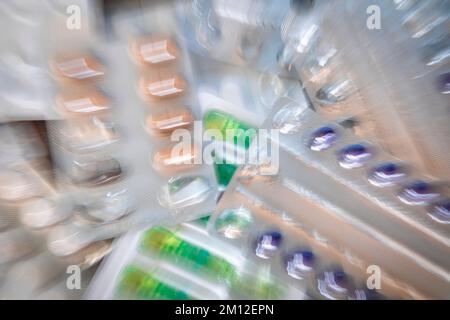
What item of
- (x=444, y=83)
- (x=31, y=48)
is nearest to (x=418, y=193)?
(x=444, y=83)

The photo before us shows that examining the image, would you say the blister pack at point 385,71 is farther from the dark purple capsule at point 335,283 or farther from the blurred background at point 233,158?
the dark purple capsule at point 335,283

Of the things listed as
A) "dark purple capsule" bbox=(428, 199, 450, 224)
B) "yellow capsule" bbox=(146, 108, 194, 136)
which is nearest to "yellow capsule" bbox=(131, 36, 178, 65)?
"yellow capsule" bbox=(146, 108, 194, 136)

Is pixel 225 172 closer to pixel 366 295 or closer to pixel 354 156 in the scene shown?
pixel 354 156

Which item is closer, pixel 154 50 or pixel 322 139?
pixel 154 50

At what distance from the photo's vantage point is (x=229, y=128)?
0.87 m

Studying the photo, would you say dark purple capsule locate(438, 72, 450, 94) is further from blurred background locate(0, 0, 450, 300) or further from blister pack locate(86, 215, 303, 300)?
blister pack locate(86, 215, 303, 300)

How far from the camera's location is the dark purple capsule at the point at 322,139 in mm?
798

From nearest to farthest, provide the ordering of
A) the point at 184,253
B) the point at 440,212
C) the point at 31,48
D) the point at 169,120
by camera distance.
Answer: the point at 31,48 → the point at 169,120 → the point at 440,212 → the point at 184,253

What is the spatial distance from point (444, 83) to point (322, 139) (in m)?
0.25

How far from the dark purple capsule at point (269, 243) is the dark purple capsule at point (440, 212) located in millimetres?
309

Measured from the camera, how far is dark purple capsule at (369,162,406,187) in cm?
81

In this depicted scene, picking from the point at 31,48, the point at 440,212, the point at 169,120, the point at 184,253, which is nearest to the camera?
the point at 31,48

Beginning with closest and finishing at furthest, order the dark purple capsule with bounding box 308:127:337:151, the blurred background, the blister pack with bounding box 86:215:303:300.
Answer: the blurred background, the dark purple capsule with bounding box 308:127:337:151, the blister pack with bounding box 86:215:303:300
